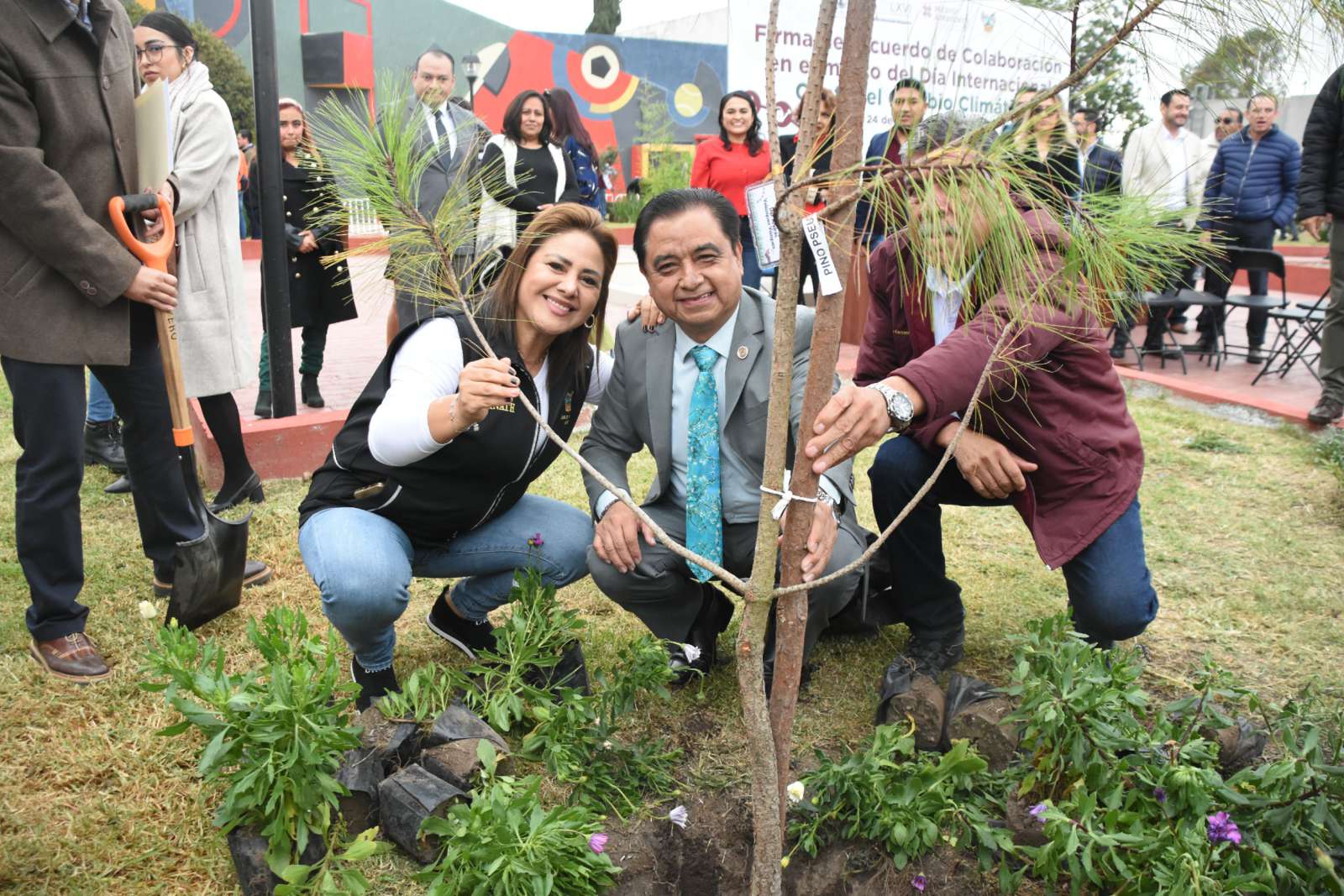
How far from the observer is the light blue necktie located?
8.44ft

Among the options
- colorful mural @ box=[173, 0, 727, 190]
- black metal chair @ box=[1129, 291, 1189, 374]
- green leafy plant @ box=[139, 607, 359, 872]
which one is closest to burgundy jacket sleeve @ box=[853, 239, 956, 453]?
green leafy plant @ box=[139, 607, 359, 872]

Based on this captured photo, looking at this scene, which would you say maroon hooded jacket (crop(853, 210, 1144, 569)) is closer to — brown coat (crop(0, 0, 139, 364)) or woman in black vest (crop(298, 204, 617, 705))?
woman in black vest (crop(298, 204, 617, 705))

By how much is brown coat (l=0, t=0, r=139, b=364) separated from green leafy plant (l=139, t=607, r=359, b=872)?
1233 millimetres

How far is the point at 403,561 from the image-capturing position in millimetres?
2438

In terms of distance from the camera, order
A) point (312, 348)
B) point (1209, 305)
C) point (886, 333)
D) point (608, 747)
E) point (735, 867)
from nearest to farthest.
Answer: point (735, 867), point (608, 747), point (886, 333), point (312, 348), point (1209, 305)

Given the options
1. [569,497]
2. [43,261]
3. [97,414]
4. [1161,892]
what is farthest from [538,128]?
[1161,892]

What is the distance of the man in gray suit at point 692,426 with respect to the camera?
7.97 ft

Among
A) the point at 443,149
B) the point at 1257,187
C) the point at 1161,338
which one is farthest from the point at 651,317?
the point at 1257,187

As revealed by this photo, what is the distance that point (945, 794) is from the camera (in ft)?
6.35

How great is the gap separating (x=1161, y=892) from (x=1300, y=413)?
4.61 meters

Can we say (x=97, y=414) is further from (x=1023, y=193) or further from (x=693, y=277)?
(x=1023, y=193)

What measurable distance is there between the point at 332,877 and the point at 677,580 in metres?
1.09

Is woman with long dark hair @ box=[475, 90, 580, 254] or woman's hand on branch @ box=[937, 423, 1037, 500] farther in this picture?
woman with long dark hair @ box=[475, 90, 580, 254]

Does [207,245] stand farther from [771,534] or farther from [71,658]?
[771,534]
